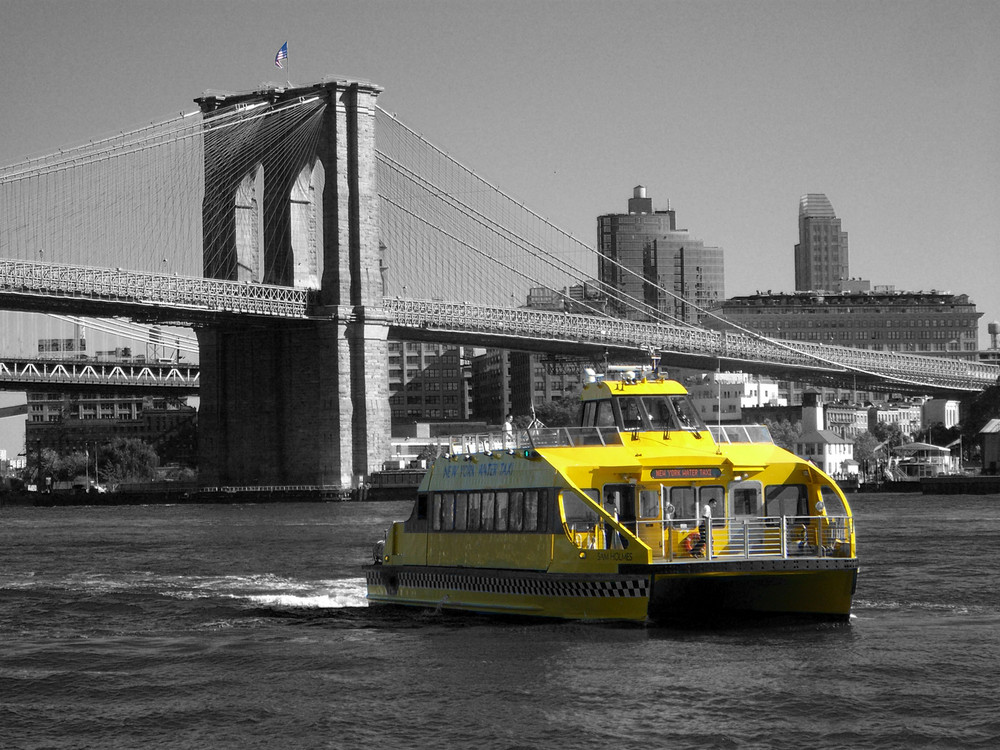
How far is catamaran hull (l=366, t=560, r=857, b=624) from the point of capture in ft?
80.9

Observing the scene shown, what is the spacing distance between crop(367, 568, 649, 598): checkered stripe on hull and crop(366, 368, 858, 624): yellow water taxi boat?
2 centimetres

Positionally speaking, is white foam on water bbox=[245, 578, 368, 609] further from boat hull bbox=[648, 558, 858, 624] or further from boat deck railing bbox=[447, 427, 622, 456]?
boat hull bbox=[648, 558, 858, 624]

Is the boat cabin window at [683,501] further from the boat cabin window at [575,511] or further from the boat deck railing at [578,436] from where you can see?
the boat cabin window at [575,511]

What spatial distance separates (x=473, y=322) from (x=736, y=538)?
8269 centimetres

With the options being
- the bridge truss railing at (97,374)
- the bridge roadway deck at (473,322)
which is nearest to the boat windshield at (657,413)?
the bridge roadway deck at (473,322)

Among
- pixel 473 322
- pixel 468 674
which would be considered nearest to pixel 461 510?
pixel 468 674

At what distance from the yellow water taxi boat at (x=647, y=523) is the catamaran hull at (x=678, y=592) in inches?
0.8

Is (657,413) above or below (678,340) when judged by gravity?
below

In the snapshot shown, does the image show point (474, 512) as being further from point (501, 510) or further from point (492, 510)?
point (501, 510)

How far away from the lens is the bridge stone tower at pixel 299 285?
99688mm

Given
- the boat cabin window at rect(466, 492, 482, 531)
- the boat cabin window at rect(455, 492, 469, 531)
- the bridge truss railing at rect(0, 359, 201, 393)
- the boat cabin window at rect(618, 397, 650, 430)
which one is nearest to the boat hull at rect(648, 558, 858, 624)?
the boat cabin window at rect(618, 397, 650, 430)

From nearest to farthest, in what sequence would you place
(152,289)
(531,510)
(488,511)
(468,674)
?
(468,674)
(531,510)
(488,511)
(152,289)

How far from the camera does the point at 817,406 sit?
5610 inches

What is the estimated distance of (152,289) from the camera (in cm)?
9231
